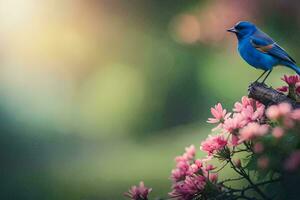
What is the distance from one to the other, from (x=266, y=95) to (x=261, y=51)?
0.72 m

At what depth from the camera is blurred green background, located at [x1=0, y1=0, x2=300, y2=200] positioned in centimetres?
910

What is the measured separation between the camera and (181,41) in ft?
41.7

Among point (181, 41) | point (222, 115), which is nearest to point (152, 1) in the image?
point (181, 41)

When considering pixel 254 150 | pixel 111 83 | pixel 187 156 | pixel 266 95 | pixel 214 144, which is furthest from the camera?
pixel 111 83

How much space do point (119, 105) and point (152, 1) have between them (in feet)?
7.21

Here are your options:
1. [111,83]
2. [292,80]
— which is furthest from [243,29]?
[111,83]

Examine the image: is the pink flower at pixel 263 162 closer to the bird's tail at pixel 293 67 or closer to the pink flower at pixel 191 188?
the pink flower at pixel 191 188

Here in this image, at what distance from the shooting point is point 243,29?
3.50 metres

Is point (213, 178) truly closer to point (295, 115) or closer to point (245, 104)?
point (245, 104)

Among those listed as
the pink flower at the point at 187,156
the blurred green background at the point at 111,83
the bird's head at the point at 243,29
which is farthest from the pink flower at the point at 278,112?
the blurred green background at the point at 111,83

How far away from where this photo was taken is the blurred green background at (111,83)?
910 centimetres

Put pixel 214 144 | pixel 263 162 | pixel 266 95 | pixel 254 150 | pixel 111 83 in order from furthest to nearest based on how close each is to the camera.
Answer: pixel 111 83 → pixel 266 95 → pixel 214 144 → pixel 254 150 → pixel 263 162

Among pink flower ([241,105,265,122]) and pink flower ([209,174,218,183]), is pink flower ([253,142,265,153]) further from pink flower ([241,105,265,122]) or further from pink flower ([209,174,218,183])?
pink flower ([209,174,218,183])

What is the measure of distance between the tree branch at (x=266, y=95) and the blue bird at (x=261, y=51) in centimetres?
65
